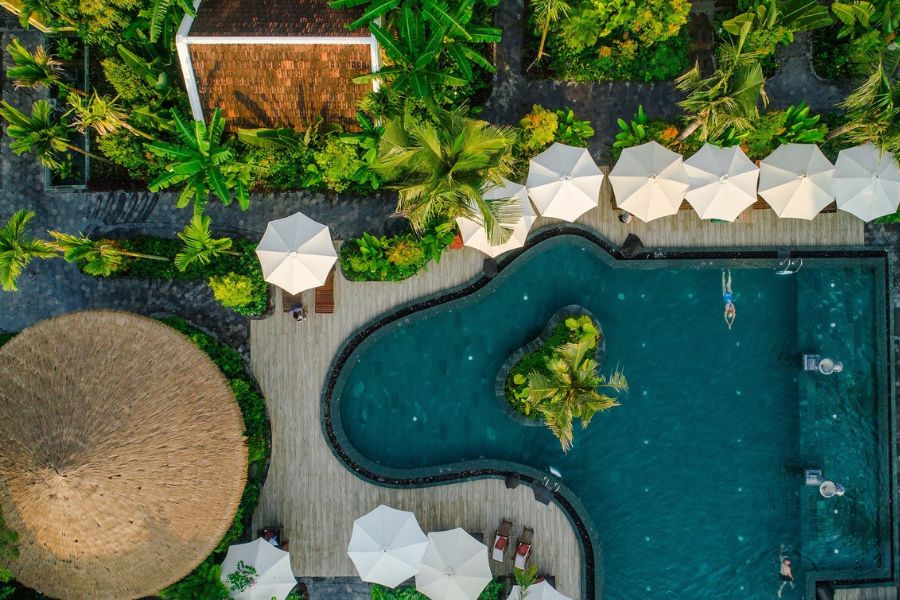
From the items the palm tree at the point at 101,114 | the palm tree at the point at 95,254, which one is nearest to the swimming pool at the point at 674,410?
the palm tree at the point at 95,254

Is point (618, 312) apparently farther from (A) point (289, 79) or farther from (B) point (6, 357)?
(B) point (6, 357)

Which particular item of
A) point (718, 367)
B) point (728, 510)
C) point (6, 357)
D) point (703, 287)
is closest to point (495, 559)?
point (728, 510)

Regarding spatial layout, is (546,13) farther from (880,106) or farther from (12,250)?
(12,250)

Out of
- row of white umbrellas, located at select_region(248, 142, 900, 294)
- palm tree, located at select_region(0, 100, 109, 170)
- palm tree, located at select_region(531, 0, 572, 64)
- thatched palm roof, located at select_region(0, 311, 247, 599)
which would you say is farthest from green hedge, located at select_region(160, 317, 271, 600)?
palm tree, located at select_region(531, 0, 572, 64)

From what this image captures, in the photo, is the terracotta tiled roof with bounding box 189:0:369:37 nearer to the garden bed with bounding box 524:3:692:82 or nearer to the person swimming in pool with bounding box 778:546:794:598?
the garden bed with bounding box 524:3:692:82

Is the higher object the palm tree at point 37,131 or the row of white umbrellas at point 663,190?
the palm tree at point 37,131

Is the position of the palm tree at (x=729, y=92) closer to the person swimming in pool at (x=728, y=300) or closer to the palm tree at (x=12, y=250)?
the person swimming in pool at (x=728, y=300)
